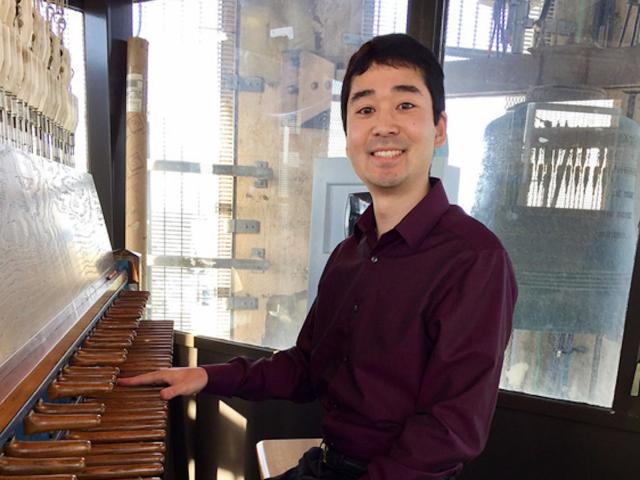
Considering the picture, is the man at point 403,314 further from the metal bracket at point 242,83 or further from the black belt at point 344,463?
the metal bracket at point 242,83

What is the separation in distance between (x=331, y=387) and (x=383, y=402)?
0.16 m

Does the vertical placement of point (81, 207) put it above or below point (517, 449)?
above

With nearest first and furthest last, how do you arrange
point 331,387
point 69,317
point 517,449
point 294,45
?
1. point 69,317
2. point 331,387
3. point 517,449
4. point 294,45

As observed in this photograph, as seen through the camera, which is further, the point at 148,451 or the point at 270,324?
the point at 270,324

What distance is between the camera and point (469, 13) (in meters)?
1.71

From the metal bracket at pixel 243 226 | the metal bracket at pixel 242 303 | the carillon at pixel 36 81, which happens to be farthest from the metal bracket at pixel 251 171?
the carillon at pixel 36 81

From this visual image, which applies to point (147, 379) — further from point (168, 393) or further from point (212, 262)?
point (212, 262)

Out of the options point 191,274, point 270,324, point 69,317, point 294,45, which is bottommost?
point 270,324

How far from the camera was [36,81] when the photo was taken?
1.34 meters

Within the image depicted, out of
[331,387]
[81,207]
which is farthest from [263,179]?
[331,387]

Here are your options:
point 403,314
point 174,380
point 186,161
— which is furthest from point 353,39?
point 174,380

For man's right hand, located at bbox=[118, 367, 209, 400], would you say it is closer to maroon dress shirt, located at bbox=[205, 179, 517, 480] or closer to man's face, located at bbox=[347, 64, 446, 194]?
maroon dress shirt, located at bbox=[205, 179, 517, 480]

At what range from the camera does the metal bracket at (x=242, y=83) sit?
215cm

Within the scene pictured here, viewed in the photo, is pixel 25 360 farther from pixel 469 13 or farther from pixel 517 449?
pixel 469 13
